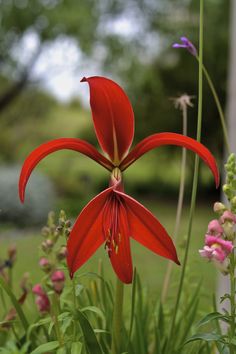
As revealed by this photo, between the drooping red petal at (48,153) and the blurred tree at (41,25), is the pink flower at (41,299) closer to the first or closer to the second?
the drooping red petal at (48,153)

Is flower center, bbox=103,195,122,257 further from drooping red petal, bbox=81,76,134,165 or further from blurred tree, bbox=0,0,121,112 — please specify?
blurred tree, bbox=0,0,121,112

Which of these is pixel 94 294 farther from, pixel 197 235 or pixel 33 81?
pixel 33 81

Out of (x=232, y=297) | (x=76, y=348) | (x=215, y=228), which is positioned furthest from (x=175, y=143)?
(x=76, y=348)

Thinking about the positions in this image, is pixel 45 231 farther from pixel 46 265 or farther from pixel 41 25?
pixel 41 25

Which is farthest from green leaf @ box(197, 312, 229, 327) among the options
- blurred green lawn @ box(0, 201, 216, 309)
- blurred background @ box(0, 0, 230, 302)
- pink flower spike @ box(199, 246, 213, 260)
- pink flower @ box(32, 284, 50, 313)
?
blurred background @ box(0, 0, 230, 302)

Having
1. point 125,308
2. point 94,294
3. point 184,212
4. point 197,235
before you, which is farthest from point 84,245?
point 184,212

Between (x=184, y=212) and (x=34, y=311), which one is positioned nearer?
(x=34, y=311)
